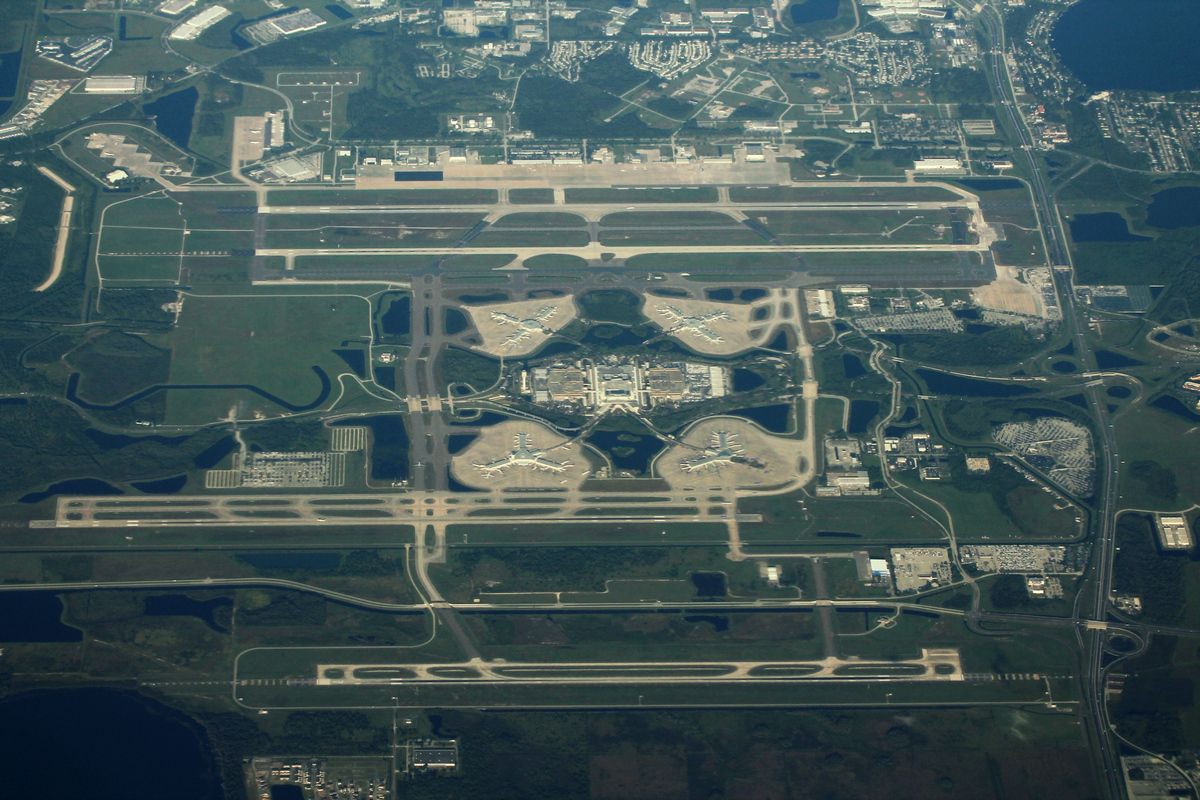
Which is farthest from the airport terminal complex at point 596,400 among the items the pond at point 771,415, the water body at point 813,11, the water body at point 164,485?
the water body at point 164,485

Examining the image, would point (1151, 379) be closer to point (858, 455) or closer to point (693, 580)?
point (858, 455)

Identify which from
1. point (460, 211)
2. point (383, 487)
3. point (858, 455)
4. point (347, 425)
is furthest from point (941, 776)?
point (460, 211)

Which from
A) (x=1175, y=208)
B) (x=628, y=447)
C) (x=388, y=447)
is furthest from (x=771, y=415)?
(x=1175, y=208)

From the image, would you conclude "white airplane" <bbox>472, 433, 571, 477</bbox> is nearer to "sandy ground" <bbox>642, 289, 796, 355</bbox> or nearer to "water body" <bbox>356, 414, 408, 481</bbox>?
"water body" <bbox>356, 414, 408, 481</bbox>

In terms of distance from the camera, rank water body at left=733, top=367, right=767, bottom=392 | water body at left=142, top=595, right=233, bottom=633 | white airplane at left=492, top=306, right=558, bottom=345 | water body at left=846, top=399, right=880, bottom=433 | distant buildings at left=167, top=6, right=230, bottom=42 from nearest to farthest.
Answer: water body at left=142, top=595, right=233, bottom=633 → water body at left=846, top=399, right=880, bottom=433 → water body at left=733, top=367, right=767, bottom=392 → white airplane at left=492, top=306, right=558, bottom=345 → distant buildings at left=167, top=6, right=230, bottom=42

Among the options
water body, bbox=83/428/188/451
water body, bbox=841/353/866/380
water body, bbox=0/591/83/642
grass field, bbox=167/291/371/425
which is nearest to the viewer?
water body, bbox=0/591/83/642

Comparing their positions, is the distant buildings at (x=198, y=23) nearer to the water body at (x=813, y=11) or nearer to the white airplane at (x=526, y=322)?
the white airplane at (x=526, y=322)

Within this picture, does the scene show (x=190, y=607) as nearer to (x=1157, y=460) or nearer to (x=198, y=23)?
(x=198, y=23)

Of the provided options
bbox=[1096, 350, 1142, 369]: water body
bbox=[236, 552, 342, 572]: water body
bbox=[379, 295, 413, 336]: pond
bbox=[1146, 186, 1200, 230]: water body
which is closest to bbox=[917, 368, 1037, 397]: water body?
bbox=[1096, 350, 1142, 369]: water body
